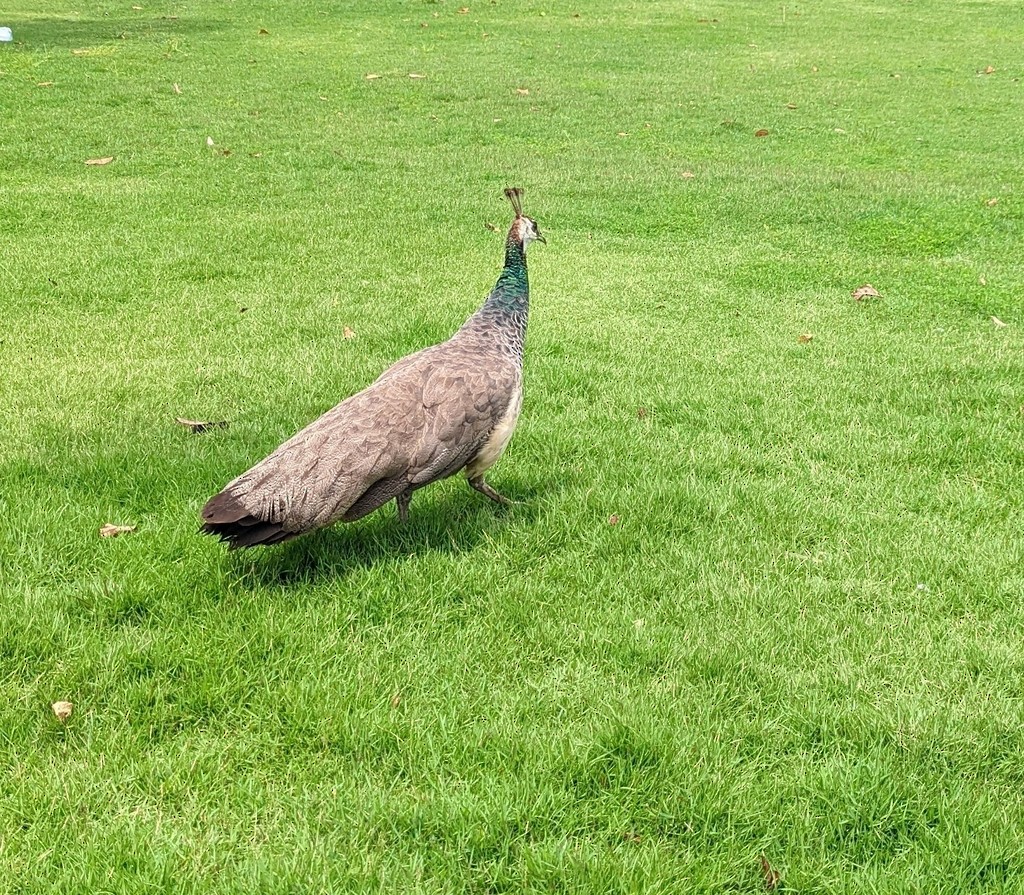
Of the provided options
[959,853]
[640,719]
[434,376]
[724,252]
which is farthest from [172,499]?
[724,252]

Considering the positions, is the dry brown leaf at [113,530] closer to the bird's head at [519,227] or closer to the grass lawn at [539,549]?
the grass lawn at [539,549]

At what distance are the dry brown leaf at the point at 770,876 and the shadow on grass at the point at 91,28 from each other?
758 inches

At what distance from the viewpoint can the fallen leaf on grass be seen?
19.0 feet

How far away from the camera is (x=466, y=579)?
446 cm

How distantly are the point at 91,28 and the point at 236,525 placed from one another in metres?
19.7

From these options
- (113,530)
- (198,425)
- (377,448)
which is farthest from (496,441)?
(198,425)

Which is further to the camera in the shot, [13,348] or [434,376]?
[13,348]

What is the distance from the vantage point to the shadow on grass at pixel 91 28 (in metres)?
18.6

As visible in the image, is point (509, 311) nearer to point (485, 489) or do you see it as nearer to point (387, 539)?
point (485, 489)

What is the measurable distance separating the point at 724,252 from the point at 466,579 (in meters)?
6.41

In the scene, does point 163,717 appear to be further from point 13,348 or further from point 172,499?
point 13,348


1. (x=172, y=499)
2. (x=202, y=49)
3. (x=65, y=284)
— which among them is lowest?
(x=172, y=499)

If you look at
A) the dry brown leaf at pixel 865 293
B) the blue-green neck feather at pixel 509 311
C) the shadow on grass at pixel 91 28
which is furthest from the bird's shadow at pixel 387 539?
the shadow on grass at pixel 91 28

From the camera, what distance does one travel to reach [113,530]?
467 centimetres
